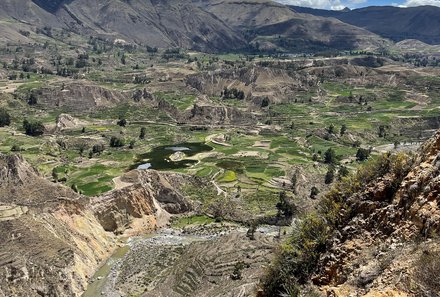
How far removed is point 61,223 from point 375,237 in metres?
48.0

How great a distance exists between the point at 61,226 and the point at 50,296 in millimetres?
12843

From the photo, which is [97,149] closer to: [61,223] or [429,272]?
[61,223]

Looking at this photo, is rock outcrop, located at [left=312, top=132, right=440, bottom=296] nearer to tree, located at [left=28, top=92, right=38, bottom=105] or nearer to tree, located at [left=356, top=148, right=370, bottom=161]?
tree, located at [left=356, top=148, right=370, bottom=161]

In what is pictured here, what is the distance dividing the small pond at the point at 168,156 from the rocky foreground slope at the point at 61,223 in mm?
22512

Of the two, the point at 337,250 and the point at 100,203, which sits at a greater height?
the point at 337,250

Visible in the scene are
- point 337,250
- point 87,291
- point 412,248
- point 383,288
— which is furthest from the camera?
point 87,291

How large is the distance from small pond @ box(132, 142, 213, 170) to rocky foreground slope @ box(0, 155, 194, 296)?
2251cm

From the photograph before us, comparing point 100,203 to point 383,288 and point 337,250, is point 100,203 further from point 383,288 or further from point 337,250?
point 383,288

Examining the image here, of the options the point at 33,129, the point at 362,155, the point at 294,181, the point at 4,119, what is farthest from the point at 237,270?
the point at 4,119


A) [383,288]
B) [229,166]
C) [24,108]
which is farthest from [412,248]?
[24,108]

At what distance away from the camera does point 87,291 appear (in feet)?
181

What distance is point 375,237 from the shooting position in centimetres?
2412

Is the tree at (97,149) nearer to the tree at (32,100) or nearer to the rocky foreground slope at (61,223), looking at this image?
the rocky foreground slope at (61,223)

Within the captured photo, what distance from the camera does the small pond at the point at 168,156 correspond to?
10876cm
